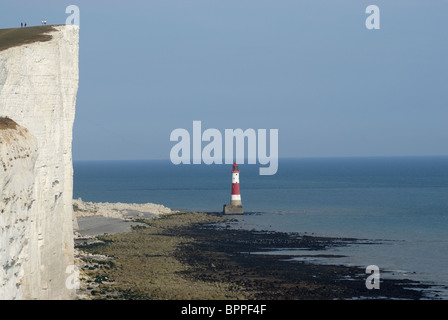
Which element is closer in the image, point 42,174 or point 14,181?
point 14,181

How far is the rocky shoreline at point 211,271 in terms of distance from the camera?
105 feet

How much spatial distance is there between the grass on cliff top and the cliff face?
42 cm

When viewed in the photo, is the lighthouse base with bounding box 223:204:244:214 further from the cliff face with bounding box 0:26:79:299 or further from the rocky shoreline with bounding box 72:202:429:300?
the cliff face with bounding box 0:26:79:299

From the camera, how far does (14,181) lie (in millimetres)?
19453

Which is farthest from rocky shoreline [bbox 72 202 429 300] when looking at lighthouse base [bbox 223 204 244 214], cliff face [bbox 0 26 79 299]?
lighthouse base [bbox 223 204 244 214]

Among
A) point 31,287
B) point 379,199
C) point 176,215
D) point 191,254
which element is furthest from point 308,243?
point 379,199

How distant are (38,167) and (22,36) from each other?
20.6ft

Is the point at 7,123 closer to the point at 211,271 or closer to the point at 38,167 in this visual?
the point at 38,167

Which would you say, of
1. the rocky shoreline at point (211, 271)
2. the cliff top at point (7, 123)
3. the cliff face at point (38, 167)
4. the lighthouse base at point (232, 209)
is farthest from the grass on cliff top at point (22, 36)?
the lighthouse base at point (232, 209)

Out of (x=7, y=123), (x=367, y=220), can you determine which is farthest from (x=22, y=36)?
(x=367, y=220)

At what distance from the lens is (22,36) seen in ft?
92.5

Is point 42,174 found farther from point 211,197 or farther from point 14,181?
point 211,197

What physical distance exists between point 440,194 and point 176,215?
5812 cm

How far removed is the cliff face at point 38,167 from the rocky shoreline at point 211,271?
396 centimetres
